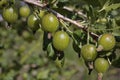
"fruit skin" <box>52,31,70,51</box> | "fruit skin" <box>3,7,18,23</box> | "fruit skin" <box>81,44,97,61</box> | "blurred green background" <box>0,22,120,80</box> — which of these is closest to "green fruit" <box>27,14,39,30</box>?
"fruit skin" <box>3,7,18,23</box>

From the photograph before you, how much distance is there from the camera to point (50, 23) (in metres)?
1.89

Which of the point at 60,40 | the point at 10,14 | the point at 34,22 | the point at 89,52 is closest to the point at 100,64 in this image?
the point at 89,52

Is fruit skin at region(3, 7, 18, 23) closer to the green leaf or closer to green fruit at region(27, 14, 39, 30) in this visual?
green fruit at region(27, 14, 39, 30)

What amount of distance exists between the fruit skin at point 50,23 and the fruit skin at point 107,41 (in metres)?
0.25

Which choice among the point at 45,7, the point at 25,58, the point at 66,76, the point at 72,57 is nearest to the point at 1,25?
the point at 25,58

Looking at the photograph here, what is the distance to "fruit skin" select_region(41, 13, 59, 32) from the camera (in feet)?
6.21

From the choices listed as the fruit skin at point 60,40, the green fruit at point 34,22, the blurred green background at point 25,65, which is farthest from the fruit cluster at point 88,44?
the blurred green background at point 25,65

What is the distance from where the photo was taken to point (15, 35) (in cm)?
486

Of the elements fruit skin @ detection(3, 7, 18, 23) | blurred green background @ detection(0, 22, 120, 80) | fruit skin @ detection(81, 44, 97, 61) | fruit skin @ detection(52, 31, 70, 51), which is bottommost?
blurred green background @ detection(0, 22, 120, 80)

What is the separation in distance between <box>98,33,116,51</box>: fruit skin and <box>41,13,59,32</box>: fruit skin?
0.25 meters

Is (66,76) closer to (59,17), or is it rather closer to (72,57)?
(59,17)

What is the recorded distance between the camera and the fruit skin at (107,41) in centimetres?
184

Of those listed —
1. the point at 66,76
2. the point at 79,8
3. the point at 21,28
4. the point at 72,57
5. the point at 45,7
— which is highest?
the point at 45,7

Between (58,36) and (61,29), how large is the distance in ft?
0.53
